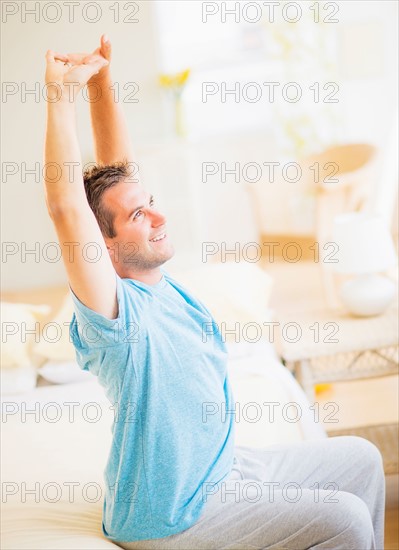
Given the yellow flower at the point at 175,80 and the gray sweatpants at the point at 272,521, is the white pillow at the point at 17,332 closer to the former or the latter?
the gray sweatpants at the point at 272,521

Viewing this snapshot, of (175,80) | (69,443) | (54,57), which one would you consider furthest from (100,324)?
(175,80)

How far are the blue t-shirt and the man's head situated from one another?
1.8 inches

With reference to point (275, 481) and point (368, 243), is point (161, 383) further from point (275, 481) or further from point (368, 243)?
point (368, 243)

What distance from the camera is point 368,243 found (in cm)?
230

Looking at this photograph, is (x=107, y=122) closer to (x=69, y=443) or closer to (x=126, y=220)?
(x=126, y=220)

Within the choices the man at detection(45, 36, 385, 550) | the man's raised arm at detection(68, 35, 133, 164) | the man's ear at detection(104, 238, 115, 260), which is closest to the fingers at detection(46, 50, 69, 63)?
the man at detection(45, 36, 385, 550)

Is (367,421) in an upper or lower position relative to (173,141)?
lower

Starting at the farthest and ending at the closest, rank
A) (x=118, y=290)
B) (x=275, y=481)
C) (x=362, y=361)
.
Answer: (x=362, y=361) < (x=275, y=481) < (x=118, y=290)

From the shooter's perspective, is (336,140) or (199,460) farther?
(336,140)

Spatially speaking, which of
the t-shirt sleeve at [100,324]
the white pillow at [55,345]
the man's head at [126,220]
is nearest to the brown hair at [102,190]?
the man's head at [126,220]

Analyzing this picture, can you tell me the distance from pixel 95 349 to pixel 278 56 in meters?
3.75

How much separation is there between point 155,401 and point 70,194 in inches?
13.5

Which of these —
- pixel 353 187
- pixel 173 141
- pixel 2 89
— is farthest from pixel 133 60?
pixel 2 89

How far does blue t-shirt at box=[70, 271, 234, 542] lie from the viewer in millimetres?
1262
